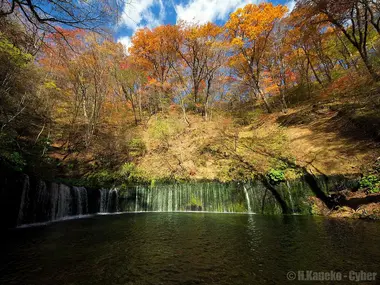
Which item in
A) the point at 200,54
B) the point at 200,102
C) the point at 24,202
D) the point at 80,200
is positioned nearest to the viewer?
the point at 24,202

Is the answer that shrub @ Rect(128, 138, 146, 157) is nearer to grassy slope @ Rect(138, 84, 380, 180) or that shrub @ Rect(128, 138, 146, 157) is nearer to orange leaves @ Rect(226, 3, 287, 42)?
grassy slope @ Rect(138, 84, 380, 180)

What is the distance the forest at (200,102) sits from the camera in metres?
10.1

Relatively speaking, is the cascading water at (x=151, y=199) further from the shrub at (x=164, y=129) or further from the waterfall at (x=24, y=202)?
the shrub at (x=164, y=129)

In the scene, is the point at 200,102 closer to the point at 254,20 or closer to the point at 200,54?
the point at 200,54

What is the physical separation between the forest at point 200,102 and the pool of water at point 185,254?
13.3 feet

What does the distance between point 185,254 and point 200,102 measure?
72.0ft

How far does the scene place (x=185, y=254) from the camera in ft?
14.6

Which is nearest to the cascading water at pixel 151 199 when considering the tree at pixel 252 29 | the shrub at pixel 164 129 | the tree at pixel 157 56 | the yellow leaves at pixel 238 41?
the shrub at pixel 164 129

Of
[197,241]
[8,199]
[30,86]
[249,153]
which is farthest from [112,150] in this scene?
[197,241]

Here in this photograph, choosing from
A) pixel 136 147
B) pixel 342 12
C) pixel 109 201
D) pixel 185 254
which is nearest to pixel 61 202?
pixel 109 201

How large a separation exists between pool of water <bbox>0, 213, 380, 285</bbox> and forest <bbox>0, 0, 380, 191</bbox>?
406cm

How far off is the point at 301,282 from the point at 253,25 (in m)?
18.3

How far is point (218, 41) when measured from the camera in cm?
1795

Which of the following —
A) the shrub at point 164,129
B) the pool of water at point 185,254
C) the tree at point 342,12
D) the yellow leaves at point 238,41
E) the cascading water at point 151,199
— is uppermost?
the yellow leaves at point 238,41
